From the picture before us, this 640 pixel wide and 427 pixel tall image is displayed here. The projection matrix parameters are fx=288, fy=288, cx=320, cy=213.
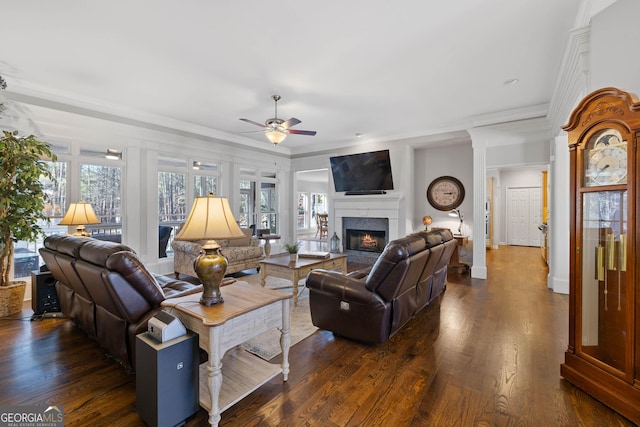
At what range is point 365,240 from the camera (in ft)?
22.0

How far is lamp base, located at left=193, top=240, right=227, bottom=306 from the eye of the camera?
1.78 metres

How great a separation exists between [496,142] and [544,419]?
→ 14.8 ft

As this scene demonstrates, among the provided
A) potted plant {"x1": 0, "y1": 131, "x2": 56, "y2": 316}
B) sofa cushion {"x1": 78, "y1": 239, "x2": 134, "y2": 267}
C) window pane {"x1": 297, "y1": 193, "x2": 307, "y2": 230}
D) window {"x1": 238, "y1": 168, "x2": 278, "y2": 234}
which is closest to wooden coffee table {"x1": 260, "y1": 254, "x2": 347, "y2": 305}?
sofa cushion {"x1": 78, "y1": 239, "x2": 134, "y2": 267}

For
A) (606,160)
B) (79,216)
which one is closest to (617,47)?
(606,160)

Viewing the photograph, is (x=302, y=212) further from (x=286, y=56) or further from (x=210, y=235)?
(x=210, y=235)

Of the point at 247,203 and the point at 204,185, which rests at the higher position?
the point at 204,185

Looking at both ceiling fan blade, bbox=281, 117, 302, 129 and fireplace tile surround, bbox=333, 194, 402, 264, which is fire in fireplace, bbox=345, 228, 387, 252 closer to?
fireplace tile surround, bbox=333, 194, 402, 264

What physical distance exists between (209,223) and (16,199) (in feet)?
9.77

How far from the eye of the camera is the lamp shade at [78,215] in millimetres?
3729

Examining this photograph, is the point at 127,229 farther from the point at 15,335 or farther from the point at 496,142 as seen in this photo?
the point at 496,142

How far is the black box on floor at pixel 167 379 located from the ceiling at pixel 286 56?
2.45m

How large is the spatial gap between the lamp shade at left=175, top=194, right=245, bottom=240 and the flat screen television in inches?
186

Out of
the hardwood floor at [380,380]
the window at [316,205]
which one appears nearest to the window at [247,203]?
the hardwood floor at [380,380]

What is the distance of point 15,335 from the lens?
2734 mm
